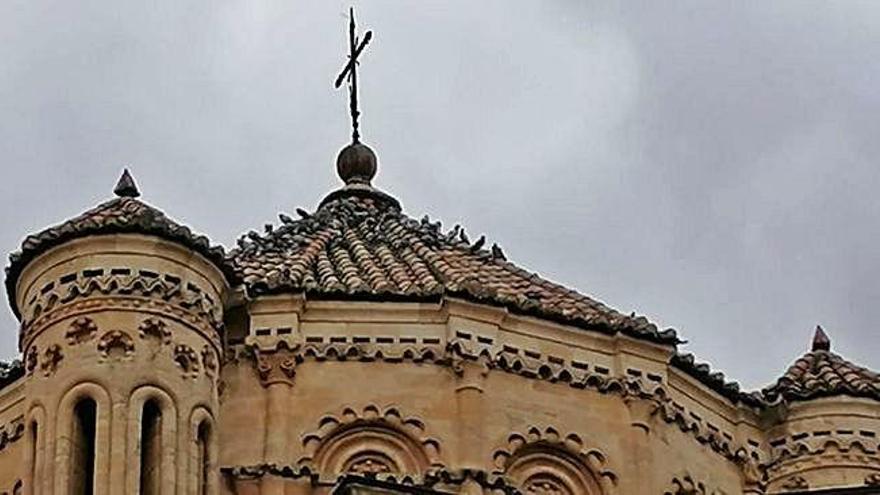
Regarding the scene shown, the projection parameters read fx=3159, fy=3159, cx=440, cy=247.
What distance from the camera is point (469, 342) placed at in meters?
36.9

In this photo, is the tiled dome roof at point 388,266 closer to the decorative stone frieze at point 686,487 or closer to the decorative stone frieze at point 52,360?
the decorative stone frieze at point 686,487

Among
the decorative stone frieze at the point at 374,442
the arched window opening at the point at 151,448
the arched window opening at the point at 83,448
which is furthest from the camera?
the decorative stone frieze at the point at 374,442

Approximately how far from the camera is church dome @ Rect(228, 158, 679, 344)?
122ft

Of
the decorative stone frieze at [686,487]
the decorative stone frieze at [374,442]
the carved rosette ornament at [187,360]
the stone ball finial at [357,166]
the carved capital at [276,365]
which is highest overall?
the stone ball finial at [357,166]

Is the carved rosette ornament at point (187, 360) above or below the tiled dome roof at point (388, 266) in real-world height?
below

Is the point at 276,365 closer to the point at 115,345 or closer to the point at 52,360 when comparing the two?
the point at 115,345

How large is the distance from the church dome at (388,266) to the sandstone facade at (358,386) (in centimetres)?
5

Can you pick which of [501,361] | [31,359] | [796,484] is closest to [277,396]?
[501,361]

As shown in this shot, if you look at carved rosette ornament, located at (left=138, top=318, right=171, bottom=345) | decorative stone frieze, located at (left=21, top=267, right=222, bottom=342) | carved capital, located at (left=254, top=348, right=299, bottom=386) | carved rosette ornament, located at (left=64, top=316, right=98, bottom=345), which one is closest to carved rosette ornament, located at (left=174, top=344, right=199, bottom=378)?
carved rosette ornament, located at (left=138, top=318, right=171, bottom=345)

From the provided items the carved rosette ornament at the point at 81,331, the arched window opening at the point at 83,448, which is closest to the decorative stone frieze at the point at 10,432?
the carved rosette ornament at the point at 81,331

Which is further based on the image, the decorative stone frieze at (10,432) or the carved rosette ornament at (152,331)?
the decorative stone frieze at (10,432)

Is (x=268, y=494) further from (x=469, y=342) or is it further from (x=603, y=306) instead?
(x=603, y=306)

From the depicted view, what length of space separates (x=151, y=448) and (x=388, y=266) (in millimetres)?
6004

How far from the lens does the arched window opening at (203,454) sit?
34.5m
